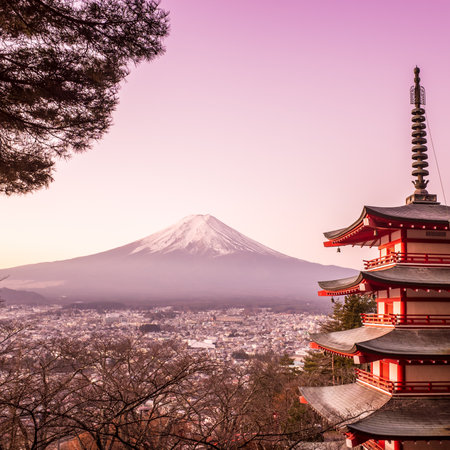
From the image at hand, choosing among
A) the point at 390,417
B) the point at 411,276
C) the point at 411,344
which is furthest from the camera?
the point at 411,276

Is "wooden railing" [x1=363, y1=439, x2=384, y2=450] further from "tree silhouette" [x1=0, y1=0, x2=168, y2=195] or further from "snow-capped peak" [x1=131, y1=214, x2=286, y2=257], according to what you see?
"snow-capped peak" [x1=131, y1=214, x2=286, y2=257]

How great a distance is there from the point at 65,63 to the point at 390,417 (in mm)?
9660

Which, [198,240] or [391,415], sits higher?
[198,240]

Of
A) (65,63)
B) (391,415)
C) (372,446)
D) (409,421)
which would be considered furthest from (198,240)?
(65,63)

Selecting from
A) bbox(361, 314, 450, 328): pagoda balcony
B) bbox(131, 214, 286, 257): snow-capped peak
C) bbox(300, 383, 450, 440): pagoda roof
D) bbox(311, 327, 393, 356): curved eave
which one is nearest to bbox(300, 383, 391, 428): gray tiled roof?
bbox(300, 383, 450, 440): pagoda roof

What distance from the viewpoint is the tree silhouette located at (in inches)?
238

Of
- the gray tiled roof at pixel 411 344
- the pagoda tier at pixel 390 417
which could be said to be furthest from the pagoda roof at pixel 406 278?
the pagoda tier at pixel 390 417

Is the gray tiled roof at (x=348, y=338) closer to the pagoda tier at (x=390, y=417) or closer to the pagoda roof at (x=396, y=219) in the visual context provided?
the pagoda tier at (x=390, y=417)

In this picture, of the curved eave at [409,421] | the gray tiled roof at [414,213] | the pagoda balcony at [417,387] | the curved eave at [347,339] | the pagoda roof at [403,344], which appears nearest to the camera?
the curved eave at [409,421]

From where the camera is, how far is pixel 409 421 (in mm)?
9992

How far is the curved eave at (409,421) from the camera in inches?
376

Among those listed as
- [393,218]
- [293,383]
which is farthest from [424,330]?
[293,383]

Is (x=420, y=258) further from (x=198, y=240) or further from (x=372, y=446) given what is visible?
(x=198, y=240)

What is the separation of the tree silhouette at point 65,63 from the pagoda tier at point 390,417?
7.53m
